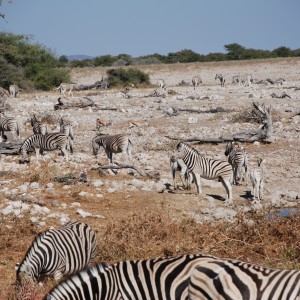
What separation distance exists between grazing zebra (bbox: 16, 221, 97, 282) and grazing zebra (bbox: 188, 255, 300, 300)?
276cm

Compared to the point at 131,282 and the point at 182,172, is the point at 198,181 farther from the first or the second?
the point at 131,282

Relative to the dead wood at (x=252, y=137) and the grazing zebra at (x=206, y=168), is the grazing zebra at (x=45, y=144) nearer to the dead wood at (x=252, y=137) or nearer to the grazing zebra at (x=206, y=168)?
the dead wood at (x=252, y=137)

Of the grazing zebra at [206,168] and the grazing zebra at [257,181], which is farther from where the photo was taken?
the grazing zebra at [206,168]

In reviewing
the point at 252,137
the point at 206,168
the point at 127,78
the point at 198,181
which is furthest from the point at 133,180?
the point at 127,78

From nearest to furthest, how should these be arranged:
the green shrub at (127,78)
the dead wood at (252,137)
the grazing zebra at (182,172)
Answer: the grazing zebra at (182,172) < the dead wood at (252,137) < the green shrub at (127,78)

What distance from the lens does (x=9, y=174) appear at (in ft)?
42.1

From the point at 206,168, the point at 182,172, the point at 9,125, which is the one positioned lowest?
the point at 182,172

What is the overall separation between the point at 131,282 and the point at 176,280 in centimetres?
36

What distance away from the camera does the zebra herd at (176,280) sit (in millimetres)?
3889

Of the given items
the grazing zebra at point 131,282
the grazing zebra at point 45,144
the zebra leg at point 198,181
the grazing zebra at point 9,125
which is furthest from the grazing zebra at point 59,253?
the grazing zebra at point 9,125

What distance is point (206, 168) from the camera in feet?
38.3

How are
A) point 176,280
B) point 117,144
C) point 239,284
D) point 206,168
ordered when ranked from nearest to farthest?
point 239,284, point 176,280, point 206,168, point 117,144

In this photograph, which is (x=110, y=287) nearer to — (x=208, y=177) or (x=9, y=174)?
(x=208, y=177)

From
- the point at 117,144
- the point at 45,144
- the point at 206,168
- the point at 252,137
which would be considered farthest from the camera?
the point at 252,137
